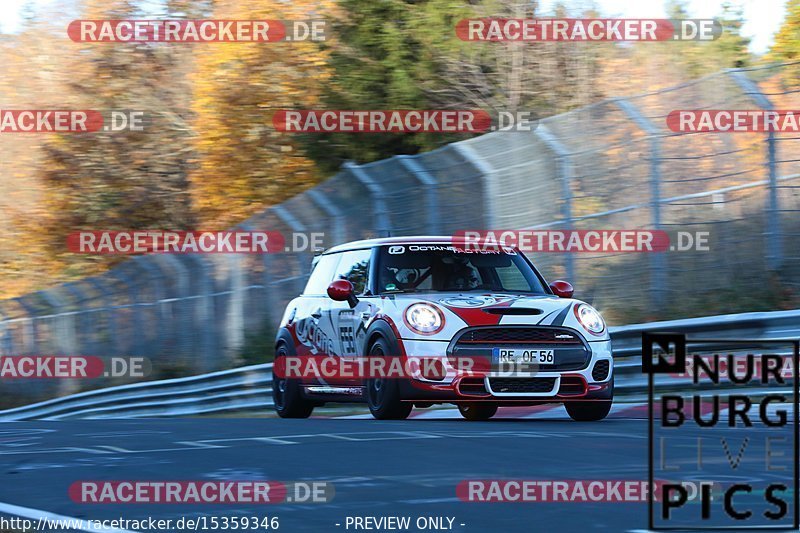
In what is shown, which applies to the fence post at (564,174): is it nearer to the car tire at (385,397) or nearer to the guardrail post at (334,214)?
the guardrail post at (334,214)

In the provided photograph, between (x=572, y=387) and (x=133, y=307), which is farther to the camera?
(x=133, y=307)

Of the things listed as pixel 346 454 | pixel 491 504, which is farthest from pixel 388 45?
pixel 491 504

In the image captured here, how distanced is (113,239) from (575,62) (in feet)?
48.9

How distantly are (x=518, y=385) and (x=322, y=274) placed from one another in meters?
3.37

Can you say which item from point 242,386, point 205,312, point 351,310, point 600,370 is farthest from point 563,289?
point 205,312

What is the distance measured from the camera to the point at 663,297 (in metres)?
15.2

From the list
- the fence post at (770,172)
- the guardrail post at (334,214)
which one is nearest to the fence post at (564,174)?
the fence post at (770,172)

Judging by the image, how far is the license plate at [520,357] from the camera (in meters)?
11.1

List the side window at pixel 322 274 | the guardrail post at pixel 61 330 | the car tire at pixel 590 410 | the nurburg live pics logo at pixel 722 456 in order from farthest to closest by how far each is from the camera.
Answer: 1. the guardrail post at pixel 61 330
2. the side window at pixel 322 274
3. the car tire at pixel 590 410
4. the nurburg live pics logo at pixel 722 456

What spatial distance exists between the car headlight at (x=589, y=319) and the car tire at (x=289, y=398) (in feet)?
Result: 10.3

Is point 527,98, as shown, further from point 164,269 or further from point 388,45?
point 164,269

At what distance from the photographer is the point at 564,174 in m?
15.5

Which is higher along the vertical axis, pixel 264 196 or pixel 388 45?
pixel 388 45

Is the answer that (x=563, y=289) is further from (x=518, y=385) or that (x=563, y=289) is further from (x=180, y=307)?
(x=180, y=307)
